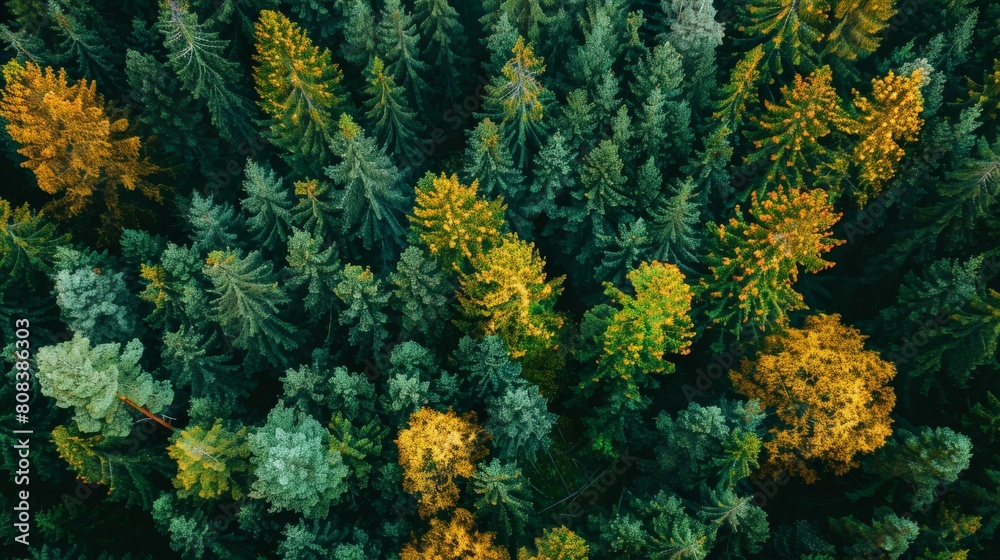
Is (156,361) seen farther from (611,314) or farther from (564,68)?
(564,68)

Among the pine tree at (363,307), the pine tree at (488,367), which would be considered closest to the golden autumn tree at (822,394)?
the pine tree at (488,367)

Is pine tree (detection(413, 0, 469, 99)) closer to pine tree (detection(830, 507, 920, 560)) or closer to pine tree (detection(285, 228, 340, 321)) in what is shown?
pine tree (detection(285, 228, 340, 321))

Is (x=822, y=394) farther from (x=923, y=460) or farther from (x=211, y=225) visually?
(x=211, y=225)

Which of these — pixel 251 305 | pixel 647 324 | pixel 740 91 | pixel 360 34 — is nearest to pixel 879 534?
pixel 647 324

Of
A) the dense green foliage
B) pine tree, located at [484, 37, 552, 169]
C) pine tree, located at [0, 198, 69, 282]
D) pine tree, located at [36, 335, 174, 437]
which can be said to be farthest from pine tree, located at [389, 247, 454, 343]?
pine tree, located at [0, 198, 69, 282]

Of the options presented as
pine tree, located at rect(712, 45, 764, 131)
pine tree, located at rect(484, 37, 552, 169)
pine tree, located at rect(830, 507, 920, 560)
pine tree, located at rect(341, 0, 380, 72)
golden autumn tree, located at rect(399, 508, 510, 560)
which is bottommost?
golden autumn tree, located at rect(399, 508, 510, 560)

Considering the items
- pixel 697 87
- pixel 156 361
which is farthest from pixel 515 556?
pixel 697 87
